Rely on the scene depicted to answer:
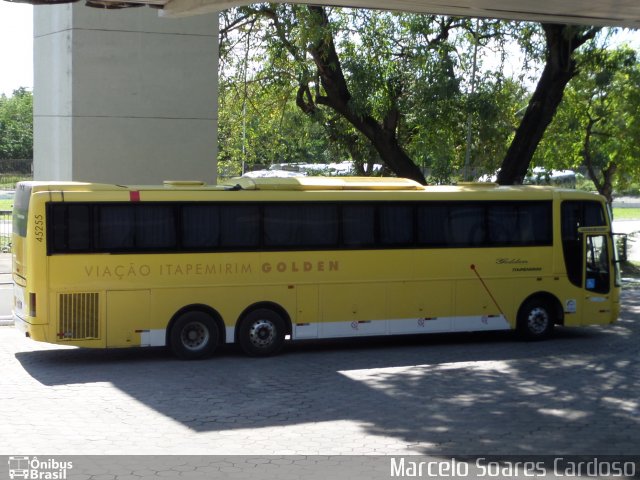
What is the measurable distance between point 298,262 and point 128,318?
3054mm

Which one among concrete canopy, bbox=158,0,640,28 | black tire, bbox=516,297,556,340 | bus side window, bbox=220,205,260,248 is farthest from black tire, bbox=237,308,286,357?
concrete canopy, bbox=158,0,640,28

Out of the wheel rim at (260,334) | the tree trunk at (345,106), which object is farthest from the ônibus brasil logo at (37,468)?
the tree trunk at (345,106)

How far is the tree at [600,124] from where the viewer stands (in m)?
34.4

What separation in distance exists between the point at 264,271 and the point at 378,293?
2.16m

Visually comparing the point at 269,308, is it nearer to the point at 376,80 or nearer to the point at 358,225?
the point at 358,225

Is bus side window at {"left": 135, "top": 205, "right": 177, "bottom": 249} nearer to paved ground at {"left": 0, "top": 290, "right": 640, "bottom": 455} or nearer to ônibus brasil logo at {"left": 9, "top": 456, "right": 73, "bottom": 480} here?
paved ground at {"left": 0, "top": 290, "right": 640, "bottom": 455}

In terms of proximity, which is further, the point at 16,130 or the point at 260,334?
the point at 16,130

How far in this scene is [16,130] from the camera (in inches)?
2682

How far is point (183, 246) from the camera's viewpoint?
15.8 meters

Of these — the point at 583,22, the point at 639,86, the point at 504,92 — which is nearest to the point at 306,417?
the point at 583,22

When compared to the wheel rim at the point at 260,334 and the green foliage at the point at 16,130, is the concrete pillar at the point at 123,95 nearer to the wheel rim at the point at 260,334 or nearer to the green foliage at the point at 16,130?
the wheel rim at the point at 260,334

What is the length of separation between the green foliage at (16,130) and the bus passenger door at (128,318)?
53.9 m

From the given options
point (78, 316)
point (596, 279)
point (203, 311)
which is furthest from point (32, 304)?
point (596, 279)

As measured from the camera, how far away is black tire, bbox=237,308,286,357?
16.0 m
